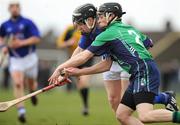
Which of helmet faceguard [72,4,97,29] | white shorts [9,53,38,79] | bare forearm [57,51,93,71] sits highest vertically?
helmet faceguard [72,4,97,29]

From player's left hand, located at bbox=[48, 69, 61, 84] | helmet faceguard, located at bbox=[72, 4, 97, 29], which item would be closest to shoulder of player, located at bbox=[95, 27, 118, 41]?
helmet faceguard, located at bbox=[72, 4, 97, 29]

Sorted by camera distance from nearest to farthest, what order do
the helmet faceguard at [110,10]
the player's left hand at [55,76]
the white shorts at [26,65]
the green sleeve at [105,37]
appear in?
the green sleeve at [105,37] → the player's left hand at [55,76] → the helmet faceguard at [110,10] → the white shorts at [26,65]

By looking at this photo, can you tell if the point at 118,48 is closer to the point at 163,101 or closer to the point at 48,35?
the point at 163,101

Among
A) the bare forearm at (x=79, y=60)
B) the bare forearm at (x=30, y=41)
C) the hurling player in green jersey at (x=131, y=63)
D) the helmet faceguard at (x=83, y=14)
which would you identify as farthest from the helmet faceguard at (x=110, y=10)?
the bare forearm at (x=30, y=41)

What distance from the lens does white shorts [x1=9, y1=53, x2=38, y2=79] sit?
642 inches

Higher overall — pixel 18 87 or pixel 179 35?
pixel 18 87

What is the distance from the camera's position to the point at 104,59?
11031 mm

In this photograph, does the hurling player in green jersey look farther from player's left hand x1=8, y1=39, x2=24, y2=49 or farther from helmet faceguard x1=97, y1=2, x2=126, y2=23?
player's left hand x1=8, y1=39, x2=24, y2=49

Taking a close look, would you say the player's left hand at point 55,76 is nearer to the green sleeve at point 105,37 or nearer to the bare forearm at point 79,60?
the bare forearm at point 79,60

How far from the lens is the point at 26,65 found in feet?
54.7

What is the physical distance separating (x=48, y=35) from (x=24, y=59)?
71.2 meters

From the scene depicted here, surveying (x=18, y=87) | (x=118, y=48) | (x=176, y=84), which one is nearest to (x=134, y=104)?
(x=118, y=48)

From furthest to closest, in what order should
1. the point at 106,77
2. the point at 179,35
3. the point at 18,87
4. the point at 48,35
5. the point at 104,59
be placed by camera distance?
the point at 48,35, the point at 179,35, the point at 18,87, the point at 106,77, the point at 104,59

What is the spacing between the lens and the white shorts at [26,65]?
53.5 feet
